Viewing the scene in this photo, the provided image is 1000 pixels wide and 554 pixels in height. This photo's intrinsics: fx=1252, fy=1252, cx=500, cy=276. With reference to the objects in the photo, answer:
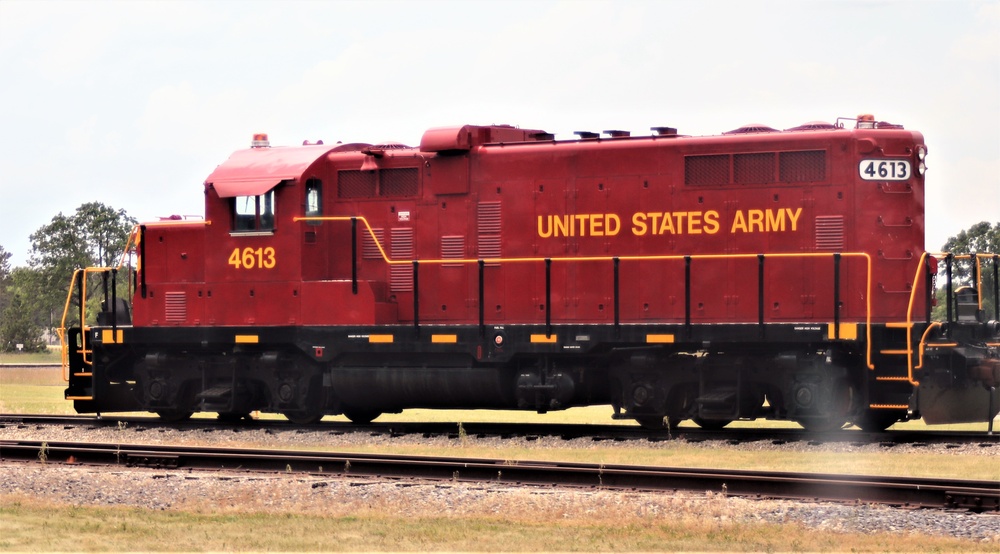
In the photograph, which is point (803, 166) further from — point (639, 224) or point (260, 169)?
point (260, 169)

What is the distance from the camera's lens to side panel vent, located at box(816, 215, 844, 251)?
16078 millimetres

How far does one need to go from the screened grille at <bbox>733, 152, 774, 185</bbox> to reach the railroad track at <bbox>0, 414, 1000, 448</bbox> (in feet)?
10.7

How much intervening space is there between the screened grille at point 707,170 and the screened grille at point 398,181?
394 centimetres

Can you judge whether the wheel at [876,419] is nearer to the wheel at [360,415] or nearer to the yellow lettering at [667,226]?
the yellow lettering at [667,226]

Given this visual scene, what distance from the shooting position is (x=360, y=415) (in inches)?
742

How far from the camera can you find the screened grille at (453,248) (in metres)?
17.8

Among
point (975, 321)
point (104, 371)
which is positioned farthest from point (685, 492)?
point (104, 371)

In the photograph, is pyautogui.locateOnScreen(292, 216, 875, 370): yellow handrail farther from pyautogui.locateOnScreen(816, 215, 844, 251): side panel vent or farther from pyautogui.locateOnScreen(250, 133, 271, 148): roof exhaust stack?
pyautogui.locateOnScreen(250, 133, 271, 148): roof exhaust stack

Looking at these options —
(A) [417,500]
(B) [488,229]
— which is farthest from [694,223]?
(A) [417,500]

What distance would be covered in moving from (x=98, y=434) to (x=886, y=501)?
1151cm

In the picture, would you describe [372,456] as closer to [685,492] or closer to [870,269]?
[685,492]

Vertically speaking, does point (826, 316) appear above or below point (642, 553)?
above

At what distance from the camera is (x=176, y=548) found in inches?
361

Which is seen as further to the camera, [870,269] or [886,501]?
[870,269]
